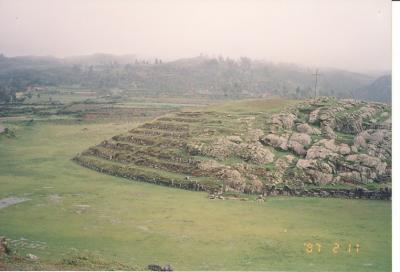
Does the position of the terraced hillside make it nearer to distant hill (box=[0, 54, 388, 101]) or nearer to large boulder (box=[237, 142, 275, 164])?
large boulder (box=[237, 142, 275, 164])

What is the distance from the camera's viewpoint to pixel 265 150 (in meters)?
35.7

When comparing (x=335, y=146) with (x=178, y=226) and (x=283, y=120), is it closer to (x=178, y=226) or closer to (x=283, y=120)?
(x=283, y=120)

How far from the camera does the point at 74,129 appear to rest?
5741 centimetres

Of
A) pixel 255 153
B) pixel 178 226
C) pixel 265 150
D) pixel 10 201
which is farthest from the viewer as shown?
pixel 265 150

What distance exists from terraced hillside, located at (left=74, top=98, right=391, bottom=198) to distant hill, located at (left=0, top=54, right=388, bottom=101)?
47805mm

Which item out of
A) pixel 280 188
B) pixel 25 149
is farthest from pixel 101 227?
pixel 25 149

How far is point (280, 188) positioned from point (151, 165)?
443 inches

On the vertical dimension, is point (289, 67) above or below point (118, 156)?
above

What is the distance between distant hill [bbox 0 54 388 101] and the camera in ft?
341

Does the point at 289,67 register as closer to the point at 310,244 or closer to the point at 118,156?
the point at 118,156

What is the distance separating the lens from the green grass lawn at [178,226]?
854 inches
